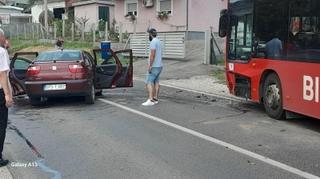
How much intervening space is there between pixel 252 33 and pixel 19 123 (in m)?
5.15

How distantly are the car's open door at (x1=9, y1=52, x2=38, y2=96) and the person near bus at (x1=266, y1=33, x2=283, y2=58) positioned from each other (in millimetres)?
6323

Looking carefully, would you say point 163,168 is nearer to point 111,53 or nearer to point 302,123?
point 302,123

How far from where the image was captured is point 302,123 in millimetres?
10656

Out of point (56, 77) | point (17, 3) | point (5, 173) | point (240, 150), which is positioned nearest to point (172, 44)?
point (56, 77)

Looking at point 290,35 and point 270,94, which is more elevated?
point 290,35

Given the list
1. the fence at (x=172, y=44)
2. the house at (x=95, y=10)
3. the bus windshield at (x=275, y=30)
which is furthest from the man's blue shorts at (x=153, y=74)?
the house at (x=95, y=10)

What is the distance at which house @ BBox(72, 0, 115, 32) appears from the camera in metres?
47.7

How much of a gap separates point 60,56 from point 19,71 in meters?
1.51

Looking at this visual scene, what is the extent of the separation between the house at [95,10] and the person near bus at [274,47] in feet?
120

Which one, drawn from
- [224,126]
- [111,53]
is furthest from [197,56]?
[224,126]

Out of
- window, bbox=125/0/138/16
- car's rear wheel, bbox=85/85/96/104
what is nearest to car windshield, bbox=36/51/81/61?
car's rear wheel, bbox=85/85/96/104

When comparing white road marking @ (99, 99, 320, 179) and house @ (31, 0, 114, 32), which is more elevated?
house @ (31, 0, 114, 32)

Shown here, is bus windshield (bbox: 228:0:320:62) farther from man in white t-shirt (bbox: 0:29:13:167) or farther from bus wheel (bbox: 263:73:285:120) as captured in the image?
man in white t-shirt (bbox: 0:29:13:167)

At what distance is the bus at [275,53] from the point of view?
31.1 ft
